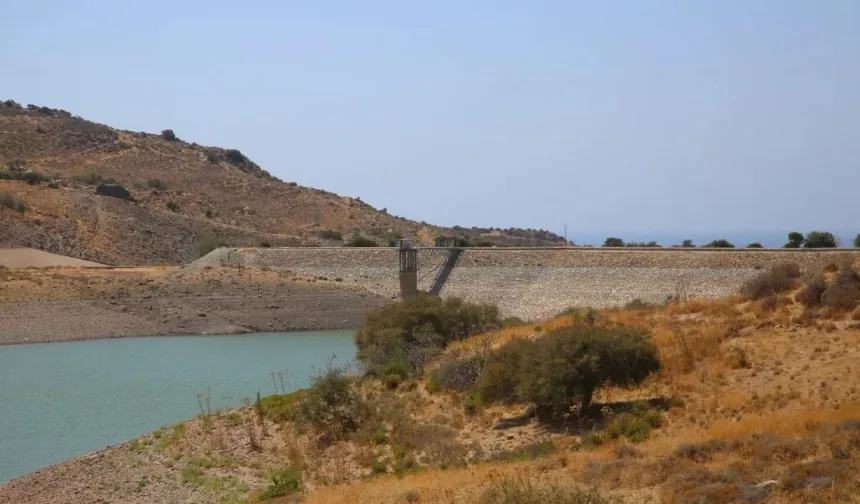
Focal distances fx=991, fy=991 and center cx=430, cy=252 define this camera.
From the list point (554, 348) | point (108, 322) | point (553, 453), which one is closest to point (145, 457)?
point (554, 348)

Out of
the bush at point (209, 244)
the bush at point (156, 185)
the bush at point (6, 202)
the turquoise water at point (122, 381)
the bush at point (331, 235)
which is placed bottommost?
the turquoise water at point (122, 381)

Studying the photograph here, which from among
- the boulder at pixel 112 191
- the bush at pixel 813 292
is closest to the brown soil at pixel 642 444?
the bush at pixel 813 292

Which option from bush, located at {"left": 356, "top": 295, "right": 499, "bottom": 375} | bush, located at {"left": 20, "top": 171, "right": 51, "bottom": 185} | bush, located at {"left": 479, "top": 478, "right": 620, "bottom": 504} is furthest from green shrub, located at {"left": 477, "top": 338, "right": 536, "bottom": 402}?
bush, located at {"left": 20, "top": 171, "right": 51, "bottom": 185}

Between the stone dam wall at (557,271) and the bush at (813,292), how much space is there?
2333 centimetres

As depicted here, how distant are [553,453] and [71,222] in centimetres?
7766

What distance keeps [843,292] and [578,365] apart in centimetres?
701

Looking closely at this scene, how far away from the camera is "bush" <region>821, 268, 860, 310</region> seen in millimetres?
21000

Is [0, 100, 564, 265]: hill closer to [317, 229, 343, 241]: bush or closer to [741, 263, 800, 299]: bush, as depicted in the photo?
[317, 229, 343, 241]: bush

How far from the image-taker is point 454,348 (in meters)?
27.4

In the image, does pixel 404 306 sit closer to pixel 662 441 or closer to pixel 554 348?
pixel 554 348

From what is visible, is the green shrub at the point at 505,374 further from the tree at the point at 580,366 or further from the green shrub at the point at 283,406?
the green shrub at the point at 283,406

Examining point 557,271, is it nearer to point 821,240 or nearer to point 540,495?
point 821,240

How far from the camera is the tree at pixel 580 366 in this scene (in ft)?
59.1

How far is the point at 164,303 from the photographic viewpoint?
202 feet
